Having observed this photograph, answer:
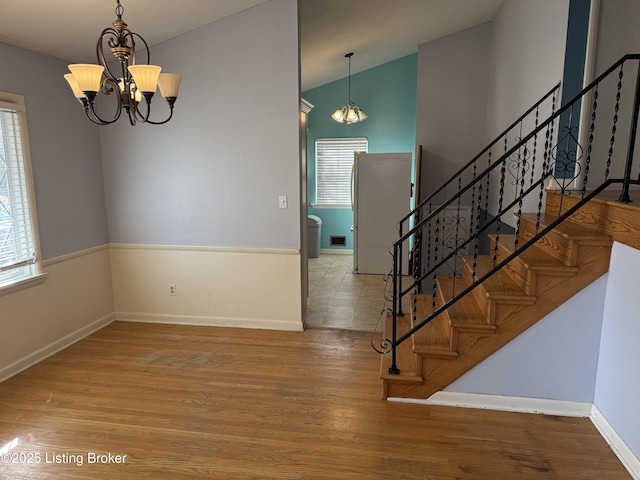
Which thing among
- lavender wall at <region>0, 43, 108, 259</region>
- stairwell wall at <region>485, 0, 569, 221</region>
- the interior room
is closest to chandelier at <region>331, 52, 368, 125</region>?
the interior room

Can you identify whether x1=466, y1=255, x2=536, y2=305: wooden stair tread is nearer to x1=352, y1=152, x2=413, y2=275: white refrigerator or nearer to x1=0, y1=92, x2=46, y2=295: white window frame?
x1=352, y1=152, x2=413, y2=275: white refrigerator

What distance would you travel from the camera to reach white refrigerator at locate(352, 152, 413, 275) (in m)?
5.82

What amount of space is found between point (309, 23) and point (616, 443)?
4.28m

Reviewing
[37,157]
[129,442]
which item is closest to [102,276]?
[37,157]

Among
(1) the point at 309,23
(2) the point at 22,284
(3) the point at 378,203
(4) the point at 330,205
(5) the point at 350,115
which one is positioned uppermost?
(1) the point at 309,23

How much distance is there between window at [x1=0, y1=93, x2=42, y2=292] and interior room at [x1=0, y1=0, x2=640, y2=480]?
1cm

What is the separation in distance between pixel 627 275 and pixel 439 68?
4.29 meters

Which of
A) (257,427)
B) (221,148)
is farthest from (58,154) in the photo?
(257,427)

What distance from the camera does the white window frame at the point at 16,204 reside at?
3.10m

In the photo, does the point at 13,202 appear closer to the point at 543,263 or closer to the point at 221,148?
the point at 221,148

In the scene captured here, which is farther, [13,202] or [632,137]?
[13,202]

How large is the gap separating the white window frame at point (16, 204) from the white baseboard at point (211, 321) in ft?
3.64

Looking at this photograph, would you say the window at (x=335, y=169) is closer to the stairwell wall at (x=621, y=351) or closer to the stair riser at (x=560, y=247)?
the stair riser at (x=560, y=247)

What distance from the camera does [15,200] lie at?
319 cm
